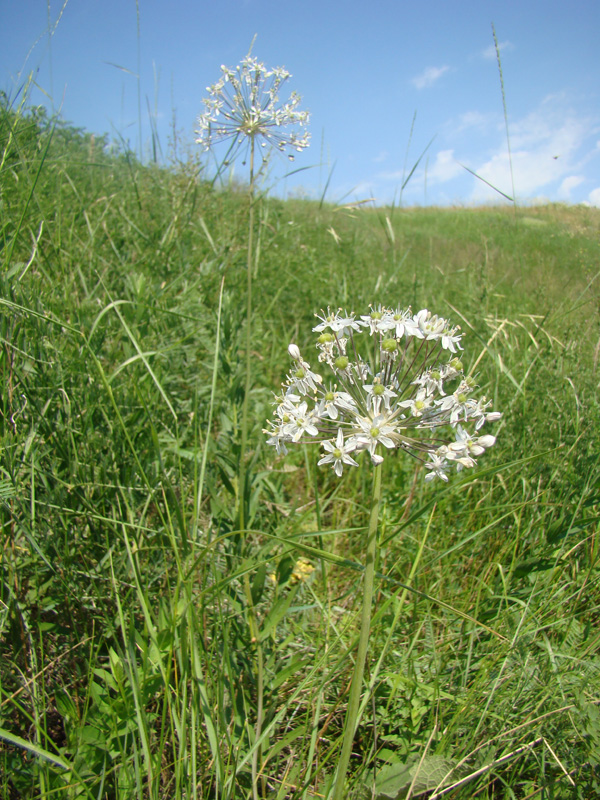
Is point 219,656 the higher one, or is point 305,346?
point 305,346

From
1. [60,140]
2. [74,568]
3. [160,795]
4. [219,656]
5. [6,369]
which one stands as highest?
[60,140]

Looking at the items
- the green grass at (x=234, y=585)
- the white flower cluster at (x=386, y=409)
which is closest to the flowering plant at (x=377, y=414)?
the white flower cluster at (x=386, y=409)

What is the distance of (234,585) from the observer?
1.98 metres

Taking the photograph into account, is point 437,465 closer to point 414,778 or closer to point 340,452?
point 340,452

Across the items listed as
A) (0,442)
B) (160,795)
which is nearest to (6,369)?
(0,442)

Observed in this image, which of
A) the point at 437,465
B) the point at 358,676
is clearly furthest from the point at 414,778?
the point at 437,465

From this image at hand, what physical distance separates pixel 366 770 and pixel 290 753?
26cm

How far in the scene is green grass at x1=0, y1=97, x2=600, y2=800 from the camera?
1.39 metres

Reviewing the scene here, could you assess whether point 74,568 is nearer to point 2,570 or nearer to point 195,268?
point 2,570

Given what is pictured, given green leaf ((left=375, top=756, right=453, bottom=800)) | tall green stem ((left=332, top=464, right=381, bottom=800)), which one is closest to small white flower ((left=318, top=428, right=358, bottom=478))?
tall green stem ((left=332, top=464, right=381, bottom=800))

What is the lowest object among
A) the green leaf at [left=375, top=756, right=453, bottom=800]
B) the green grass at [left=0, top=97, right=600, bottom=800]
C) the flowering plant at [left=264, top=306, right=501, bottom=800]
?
the green leaf at [left=375, top=756, right=453, bottom=800]

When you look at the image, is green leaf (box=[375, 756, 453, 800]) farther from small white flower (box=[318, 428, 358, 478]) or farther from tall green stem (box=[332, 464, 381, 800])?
small white flower (box=[318, 428, 358, 478])

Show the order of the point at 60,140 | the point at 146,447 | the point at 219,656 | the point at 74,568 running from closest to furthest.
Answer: the point at 219,656 < the point at 74,568 < the point at 146,447 < the point at 60,140

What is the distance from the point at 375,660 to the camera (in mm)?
1789
